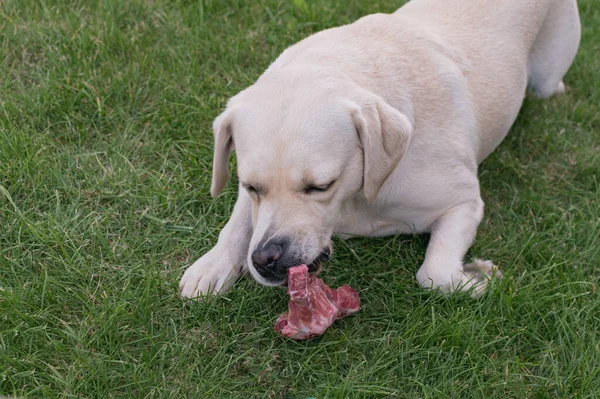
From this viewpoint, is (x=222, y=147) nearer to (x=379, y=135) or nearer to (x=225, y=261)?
(x=225, y=261)

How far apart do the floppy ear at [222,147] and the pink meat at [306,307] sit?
0.71m

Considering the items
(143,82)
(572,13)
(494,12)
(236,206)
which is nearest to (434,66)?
(494,12)

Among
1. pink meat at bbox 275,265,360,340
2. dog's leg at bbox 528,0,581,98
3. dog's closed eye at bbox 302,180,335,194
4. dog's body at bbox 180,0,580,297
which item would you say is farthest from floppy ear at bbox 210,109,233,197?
dog's leg at bbox 528,0,581,98

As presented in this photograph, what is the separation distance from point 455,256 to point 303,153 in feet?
3.76

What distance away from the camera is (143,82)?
464 cm

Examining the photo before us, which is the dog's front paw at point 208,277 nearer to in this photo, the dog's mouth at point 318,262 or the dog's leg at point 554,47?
the dog's mouth at point 318,262

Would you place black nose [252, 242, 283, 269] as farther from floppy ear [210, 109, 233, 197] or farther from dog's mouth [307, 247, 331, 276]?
floppy ear [210, 109, 233, 197]

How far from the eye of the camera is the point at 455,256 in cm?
358

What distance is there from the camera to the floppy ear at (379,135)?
3.05 meters

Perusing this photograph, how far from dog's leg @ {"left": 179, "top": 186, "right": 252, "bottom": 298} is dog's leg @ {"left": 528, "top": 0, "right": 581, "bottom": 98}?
7.90 feet

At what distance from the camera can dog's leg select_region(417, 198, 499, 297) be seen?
350 cm

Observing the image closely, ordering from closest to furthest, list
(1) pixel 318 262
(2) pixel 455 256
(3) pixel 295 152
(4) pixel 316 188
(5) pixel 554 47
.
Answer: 1. (3) pixel 295 152
2. (4) pixel 316 188
3. (1) pixel 318 262
4. (2) pixel 455 256
5. (5) pixel 554 47

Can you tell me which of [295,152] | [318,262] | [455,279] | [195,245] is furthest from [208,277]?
[455,279]

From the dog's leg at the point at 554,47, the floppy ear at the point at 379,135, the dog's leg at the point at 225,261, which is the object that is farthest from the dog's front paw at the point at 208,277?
the dog's leg at the point at 554,47
